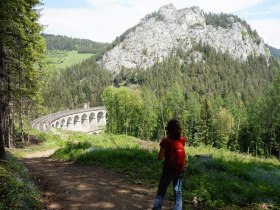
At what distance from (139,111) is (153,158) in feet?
193

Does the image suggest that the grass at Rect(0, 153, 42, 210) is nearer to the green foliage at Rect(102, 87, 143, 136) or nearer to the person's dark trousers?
the person's dark trousers

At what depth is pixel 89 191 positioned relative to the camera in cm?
950

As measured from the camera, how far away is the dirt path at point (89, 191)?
8.23 meters

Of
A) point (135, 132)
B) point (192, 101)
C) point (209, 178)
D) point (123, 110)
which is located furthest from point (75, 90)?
point (209, 178)

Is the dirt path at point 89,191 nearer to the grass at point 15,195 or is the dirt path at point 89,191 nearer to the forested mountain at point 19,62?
the grass at point 15,195

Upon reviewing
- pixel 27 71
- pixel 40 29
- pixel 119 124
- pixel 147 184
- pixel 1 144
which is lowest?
pixel 119 124

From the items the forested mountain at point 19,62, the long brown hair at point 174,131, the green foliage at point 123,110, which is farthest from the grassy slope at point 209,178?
the green foliage at point 123,110

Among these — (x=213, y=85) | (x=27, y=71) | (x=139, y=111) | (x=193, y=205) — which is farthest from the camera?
(x=213, y=85)

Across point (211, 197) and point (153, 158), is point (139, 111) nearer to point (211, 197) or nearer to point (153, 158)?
point (153, 158)

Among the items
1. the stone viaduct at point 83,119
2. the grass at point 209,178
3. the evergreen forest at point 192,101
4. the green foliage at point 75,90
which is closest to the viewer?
the grass at point 209,178

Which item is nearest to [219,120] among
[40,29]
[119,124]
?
[119,124]

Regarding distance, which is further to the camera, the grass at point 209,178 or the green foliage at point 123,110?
the green foliage at point 123,110

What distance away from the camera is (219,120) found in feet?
212

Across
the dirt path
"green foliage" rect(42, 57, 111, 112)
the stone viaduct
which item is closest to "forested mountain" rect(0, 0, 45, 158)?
the dirt path
